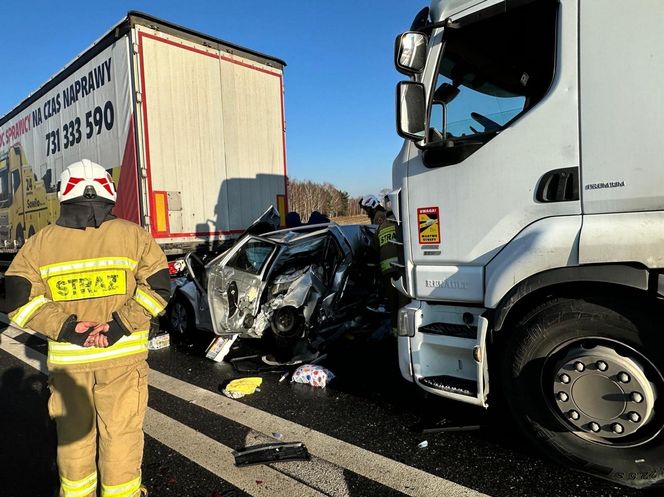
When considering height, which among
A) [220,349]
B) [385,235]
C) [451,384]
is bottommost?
[220,349]

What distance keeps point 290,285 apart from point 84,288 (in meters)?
3.37

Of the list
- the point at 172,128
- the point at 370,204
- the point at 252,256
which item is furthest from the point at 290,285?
the point at 172,128

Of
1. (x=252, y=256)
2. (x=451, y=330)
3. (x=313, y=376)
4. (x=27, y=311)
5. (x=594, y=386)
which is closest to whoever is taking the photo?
(x=27, y=311)

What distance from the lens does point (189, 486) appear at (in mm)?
2693

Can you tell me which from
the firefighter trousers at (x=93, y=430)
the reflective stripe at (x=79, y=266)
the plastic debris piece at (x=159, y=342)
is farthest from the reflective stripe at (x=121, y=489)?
the plastic debris piece at (x=159, y=342)

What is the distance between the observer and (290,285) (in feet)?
18.0

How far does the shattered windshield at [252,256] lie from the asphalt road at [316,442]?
140cm

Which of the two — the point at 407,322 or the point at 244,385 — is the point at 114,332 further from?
the point at 244,385

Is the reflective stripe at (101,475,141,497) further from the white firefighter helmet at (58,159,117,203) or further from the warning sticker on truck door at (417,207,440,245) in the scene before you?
the warning sticker on truck door at (417,207,440,245)

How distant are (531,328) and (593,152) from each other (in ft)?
3.26

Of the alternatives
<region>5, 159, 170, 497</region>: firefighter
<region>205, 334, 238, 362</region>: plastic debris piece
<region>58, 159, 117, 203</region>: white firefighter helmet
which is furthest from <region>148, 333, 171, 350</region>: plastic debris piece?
<region>58, 159, 117, 203</region>: white firefighter helmet

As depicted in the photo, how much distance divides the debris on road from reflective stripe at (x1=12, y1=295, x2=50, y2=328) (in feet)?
5.04

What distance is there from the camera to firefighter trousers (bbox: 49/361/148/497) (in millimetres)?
2230

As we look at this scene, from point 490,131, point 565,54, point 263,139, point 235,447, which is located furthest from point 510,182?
point 263,139
